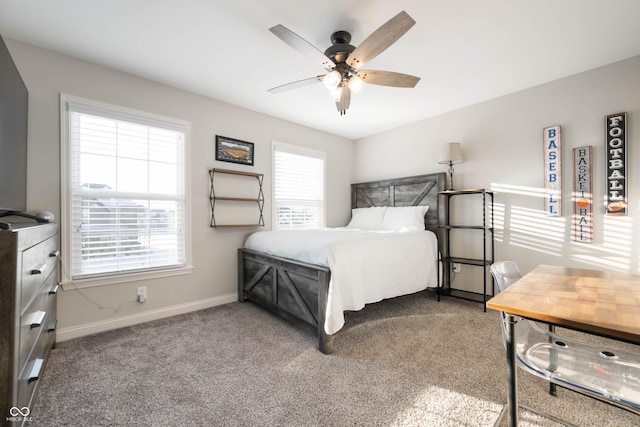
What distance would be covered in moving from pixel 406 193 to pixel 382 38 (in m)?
2.68

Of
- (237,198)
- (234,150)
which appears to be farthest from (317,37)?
(237,198)

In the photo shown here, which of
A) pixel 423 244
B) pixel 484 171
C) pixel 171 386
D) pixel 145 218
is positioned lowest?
pixel 171 386

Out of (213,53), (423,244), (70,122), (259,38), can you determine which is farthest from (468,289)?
(70,122)

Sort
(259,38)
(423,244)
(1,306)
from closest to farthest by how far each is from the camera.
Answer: (1,306) < (259,38) < (423,244)

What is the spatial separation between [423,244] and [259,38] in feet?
8.80

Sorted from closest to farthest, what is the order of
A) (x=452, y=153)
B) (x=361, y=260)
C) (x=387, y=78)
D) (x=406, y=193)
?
(x=387, y=78), (x=361, y=260), (x=452, y=153), (x=406, y=193)

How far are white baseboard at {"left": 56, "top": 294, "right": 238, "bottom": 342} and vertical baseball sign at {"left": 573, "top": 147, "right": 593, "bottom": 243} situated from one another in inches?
153

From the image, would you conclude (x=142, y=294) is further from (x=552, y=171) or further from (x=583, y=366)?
(x=552, y=171)

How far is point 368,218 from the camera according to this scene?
4.32 metres

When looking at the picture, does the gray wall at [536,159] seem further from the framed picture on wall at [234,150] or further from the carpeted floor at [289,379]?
the framed picture on wall at [234,150]

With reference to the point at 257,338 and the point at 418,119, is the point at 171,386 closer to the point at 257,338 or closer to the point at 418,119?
the point at 257,338

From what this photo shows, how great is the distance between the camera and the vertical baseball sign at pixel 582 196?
2.74 metres

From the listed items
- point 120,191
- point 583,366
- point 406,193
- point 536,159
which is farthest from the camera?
point 406,193

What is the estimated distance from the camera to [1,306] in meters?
1.02
